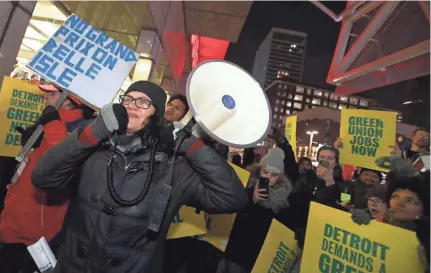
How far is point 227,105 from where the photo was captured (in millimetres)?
1671

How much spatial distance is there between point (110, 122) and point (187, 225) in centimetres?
135

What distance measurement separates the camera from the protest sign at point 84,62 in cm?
243

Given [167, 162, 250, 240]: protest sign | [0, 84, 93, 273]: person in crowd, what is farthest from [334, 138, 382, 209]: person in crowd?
[0, 84, 93, 273]: person in crowd

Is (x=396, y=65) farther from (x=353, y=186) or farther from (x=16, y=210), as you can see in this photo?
(x=16, y=210)

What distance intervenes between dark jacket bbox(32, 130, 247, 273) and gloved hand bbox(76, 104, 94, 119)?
0.91 metres

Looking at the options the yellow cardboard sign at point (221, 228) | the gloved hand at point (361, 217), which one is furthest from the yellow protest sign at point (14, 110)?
Answer: the gloved hand at point (361, 217)

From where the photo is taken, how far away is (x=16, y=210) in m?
2.06

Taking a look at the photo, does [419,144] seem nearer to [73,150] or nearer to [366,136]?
[366,136]

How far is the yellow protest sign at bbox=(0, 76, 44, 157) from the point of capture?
287 centimetres

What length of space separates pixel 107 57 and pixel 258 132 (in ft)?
5.58

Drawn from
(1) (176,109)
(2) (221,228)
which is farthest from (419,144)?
(1) (176,109)

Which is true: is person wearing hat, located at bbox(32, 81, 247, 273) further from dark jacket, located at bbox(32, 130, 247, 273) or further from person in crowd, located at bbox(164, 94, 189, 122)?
person in crowd, located at bbox(164, 94, 189, 122)

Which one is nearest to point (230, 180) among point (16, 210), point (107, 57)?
point (16, 210)

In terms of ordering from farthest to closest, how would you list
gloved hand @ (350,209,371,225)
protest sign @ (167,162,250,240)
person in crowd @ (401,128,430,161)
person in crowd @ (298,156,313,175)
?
person in crowd @ (298,156,313,175), person in crowd @ (401,128,430,161), protest sign @ (167,162,250,240), gloved hand @ (350,209,371,225)
